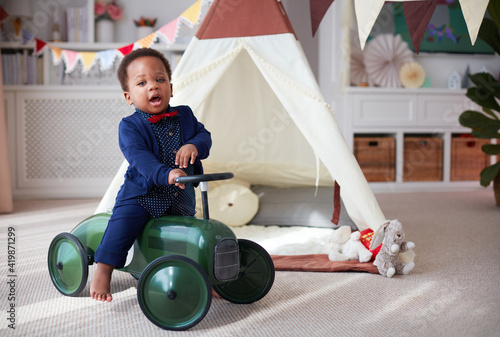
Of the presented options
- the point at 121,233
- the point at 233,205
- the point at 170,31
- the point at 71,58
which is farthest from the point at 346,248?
the point at 71,58

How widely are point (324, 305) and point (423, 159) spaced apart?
2.80m

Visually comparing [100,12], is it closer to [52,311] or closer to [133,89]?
[133,89]

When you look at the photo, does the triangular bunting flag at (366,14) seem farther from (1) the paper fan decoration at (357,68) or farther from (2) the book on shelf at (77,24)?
(2) the book on shelf at (77,24)

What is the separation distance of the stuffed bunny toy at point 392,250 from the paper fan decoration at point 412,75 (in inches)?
99.8

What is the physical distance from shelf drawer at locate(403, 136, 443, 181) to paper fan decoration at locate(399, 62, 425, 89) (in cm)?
43

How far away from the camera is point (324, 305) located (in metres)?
1.32

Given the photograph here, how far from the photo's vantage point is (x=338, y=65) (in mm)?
3781

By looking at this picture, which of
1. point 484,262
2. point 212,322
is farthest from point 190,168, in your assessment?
point 484,262

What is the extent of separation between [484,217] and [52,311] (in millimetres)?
2294

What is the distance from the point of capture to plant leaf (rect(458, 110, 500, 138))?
119 inches

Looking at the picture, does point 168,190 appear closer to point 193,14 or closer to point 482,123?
point 193,14

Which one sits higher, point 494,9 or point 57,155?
point 494,9

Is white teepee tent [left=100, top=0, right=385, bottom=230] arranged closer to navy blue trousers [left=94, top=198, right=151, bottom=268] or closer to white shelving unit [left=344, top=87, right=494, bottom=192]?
navy blue trousers [left=94, top=198, right=151, bottom=268]

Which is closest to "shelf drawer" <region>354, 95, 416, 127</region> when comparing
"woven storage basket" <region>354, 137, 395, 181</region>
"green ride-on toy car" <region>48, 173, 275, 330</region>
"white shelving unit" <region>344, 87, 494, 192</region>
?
"white shelving unit" <region>344, 87, 494, 192</region>
